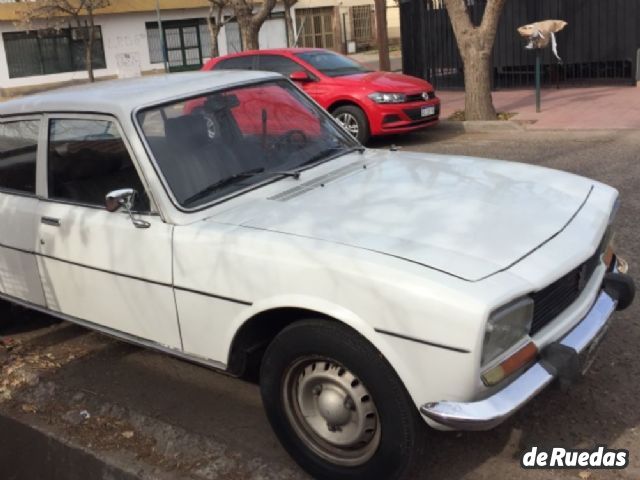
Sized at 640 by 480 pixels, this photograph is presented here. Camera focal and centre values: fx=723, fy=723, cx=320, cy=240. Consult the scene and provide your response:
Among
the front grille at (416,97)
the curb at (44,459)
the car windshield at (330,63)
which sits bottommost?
the curb at (44,459)

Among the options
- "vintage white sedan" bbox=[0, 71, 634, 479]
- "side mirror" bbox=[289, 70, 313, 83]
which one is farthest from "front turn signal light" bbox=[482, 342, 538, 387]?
"side mirror" bbox=[289, 70, 313, 83]

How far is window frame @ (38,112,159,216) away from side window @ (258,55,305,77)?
8.27 meters

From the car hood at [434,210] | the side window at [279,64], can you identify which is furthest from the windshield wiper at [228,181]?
the side window at [279,64]

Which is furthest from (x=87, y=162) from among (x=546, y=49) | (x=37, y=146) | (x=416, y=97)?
(x=546, y=49)

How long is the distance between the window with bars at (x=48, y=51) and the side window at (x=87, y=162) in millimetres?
32292

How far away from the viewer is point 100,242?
3.72 meters

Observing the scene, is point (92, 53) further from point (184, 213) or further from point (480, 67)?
point (184, 213)

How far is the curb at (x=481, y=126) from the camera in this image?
12.5m

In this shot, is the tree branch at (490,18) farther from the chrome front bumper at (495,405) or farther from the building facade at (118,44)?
the building facade at (118,44)

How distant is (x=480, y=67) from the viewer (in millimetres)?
12656

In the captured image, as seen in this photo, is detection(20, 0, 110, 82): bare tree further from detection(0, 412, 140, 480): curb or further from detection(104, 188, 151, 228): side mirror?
detection(104, 188, 151, 228): side mirror

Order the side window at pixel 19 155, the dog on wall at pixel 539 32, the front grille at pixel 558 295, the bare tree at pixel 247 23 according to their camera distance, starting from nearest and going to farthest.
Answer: the front grille at pixel 558 295 < the side window at pixel 19 155 < the dog on wall at pixel 539 32 < the bare tree at pixel 247 23

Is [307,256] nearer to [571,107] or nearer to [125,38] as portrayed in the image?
[571,107]

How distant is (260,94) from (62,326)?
2.33m
